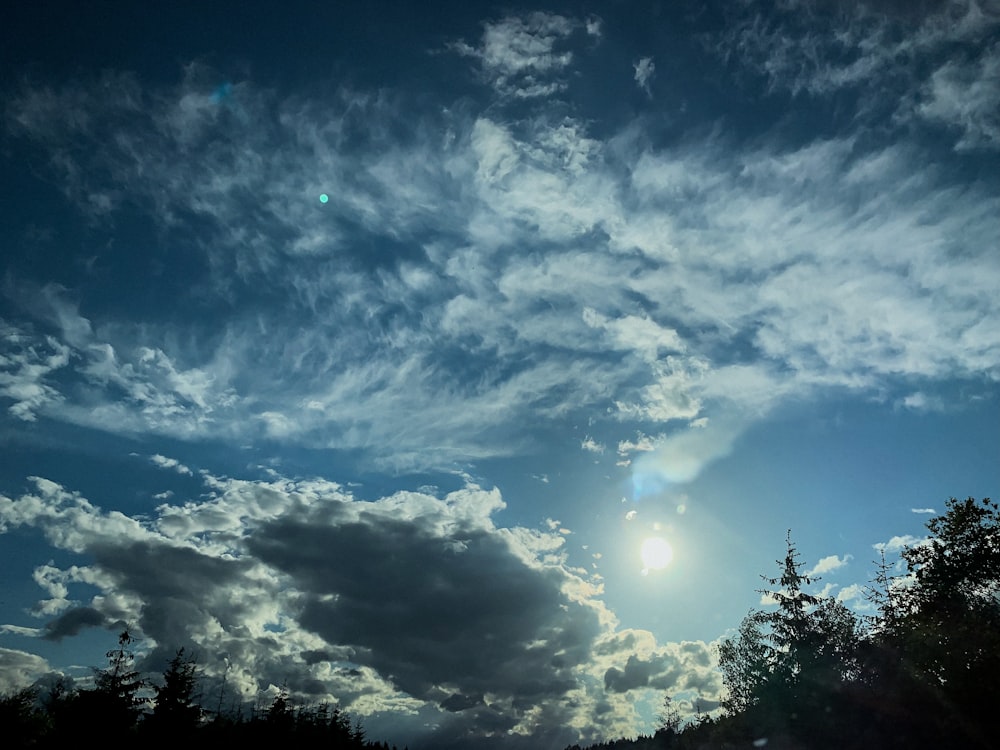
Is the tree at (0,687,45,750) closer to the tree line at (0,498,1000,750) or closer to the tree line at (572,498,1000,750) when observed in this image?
the tree line at (0,498,1000,750)

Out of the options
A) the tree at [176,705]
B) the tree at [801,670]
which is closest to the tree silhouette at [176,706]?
the tree at [176,705]

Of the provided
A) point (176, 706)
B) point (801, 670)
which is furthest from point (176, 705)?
point (801, 670)

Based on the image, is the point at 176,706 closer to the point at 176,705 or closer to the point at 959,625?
the point at 176,705

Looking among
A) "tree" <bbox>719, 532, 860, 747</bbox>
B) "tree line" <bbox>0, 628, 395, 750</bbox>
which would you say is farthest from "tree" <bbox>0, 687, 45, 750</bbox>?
"tree" <bbox>719, 532, 860, 747</bbox>

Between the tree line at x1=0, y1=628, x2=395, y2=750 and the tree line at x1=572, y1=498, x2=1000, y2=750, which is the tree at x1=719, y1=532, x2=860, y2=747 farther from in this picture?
the tree line at x1=0, y1=628, x2=395, y2=750

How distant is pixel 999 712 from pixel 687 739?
5917 cm

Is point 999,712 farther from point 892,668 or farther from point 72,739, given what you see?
point 72,739

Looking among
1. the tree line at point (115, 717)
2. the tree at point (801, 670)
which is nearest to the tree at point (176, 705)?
the tree line at point (115, 717)

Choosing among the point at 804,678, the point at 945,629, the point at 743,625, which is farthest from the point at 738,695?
the point at 945,629

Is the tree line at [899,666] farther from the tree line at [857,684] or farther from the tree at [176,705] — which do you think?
the tree at [176,705]

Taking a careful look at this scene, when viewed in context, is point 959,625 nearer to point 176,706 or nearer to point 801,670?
point 801,670

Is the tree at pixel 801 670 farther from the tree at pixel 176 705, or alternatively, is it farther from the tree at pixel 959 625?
the tree at pixel 176 705

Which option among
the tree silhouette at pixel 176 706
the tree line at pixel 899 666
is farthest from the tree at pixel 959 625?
the tree silhouette at pixel 176 706

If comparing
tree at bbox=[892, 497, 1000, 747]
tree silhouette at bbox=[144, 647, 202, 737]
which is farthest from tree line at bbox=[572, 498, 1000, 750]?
tree silhouette at bbox=[144, 647, 202, 737]
